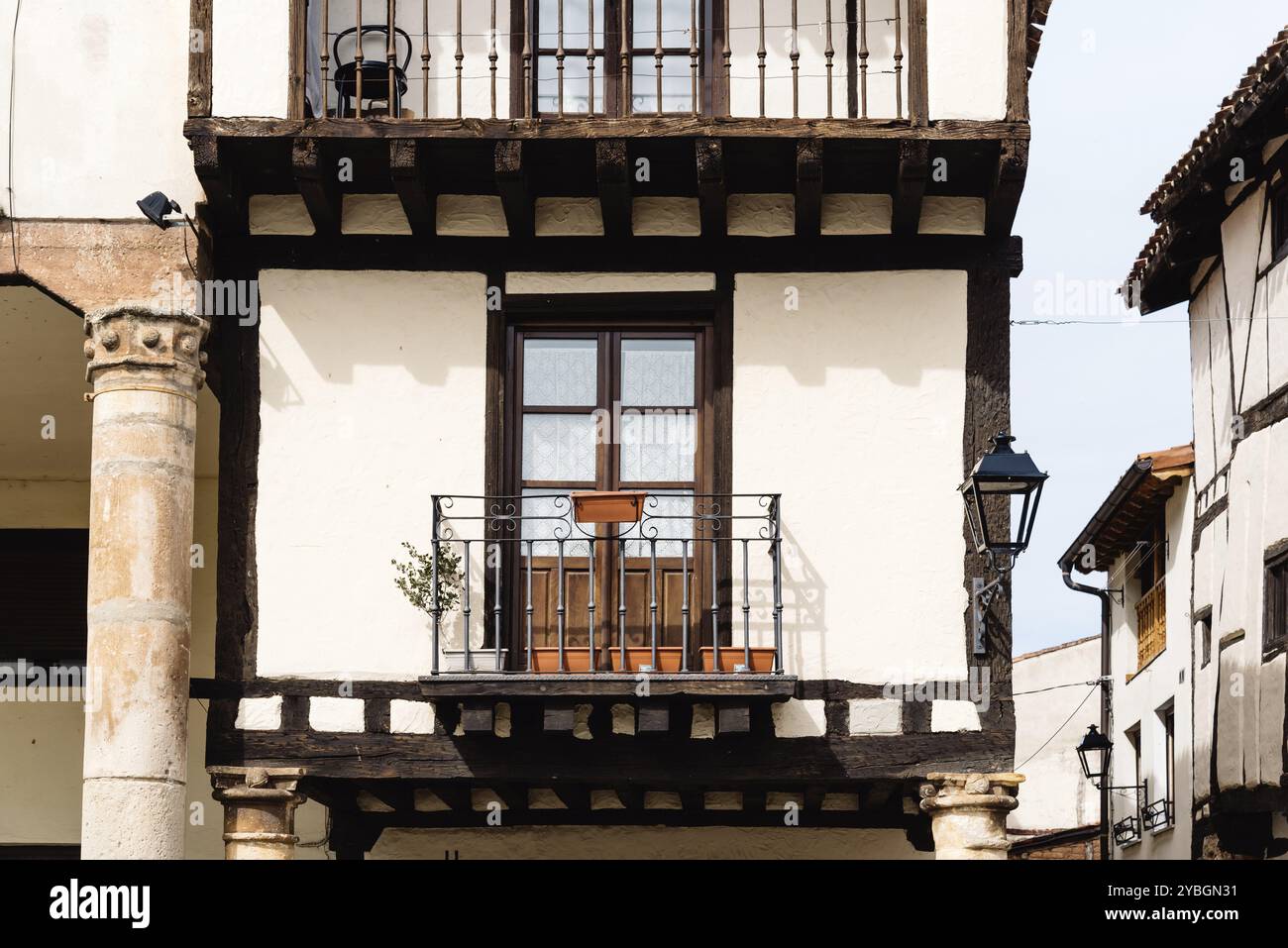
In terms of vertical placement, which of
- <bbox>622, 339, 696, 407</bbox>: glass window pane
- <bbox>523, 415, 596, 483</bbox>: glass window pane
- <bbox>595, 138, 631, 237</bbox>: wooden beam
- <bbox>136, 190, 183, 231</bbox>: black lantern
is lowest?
<bbox>523, 415, 596, 483</bbox>: glass window pane

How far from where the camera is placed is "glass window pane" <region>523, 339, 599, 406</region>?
41.7 feet

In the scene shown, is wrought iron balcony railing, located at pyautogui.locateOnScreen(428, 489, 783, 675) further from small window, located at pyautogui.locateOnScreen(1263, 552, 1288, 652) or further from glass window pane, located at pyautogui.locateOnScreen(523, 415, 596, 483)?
small window, located at pyautogui.locateOnScreen(1263, 552, 1288, 652)

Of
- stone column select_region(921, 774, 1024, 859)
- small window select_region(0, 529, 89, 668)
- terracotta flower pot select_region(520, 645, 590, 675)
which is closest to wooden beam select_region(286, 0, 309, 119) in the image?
terracotta flower pot select_region(520, 645, 590, 675)

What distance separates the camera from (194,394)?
12156 mm

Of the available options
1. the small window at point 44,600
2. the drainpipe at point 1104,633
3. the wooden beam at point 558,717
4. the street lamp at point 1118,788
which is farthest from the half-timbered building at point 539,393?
the drainpipe at point 1104,633

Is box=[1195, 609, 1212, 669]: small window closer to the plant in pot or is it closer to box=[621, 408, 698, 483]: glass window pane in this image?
box=[621, 408, 698, 483]: glass window pane

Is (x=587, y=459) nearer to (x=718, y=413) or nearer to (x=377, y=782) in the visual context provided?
(x=718, y=413)

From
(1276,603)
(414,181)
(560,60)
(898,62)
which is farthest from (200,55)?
(1276,603)

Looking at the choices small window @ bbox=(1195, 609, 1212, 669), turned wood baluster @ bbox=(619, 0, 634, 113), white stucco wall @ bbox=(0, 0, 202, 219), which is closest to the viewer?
white stucco wall @ bbox=(0, 0, 202, 219)

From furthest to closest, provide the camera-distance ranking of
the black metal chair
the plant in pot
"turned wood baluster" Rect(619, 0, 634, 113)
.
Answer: "turned wood baluster" Rect(619, 0, 634, 113) → the black metal chair → the plant in pot

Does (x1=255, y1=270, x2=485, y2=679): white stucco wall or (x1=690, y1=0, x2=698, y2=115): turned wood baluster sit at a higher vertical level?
(x1=690, y1=0, x2=698, y2=115): turned wood baluster

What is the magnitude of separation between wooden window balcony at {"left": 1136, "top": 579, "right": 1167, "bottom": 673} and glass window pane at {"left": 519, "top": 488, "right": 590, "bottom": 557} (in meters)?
13.2

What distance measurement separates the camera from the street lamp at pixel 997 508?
38.0 feet

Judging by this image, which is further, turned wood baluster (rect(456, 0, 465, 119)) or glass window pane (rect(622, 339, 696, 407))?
glass window pane (rect(622, 339, 696, 407))
